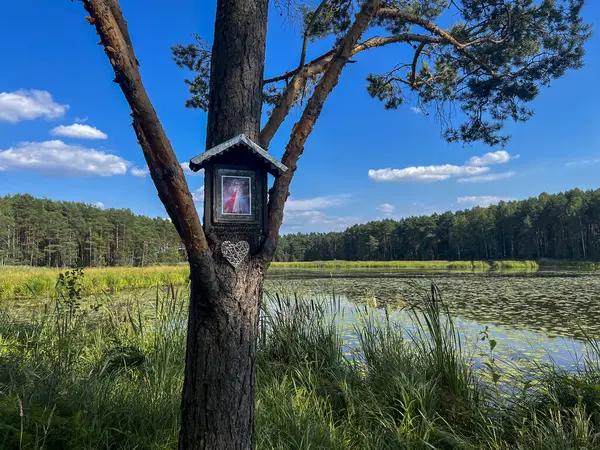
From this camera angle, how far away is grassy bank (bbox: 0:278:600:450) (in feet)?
6.66

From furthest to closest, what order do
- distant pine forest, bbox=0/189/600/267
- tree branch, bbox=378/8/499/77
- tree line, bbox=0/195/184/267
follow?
tree line, bbox=0/195/184/267
distant pine forest, bbox=0/189/600/267
tree branch, bbox=378/8/499/77

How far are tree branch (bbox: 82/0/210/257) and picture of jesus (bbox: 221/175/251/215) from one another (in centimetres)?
22

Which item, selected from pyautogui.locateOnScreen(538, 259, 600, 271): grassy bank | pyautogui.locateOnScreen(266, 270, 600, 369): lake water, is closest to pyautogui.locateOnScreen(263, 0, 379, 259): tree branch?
pyautogui.locateOnScreen(266, 270, 600, 369): lake water

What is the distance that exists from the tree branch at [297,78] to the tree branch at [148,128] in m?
0.67

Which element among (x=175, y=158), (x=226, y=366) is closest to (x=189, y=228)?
(x=175, y=158)

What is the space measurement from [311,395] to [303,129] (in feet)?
6.57

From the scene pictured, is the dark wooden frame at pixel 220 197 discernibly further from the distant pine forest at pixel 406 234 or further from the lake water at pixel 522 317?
the distant pine forest at pixel 406 234

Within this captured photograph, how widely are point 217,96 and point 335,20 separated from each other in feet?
10.0

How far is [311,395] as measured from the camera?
2.82 metres

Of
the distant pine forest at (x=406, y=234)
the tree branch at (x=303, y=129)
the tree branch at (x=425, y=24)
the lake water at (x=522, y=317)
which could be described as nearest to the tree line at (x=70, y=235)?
the distant pine forest at (x=406, y=234)

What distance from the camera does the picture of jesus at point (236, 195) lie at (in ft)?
5.30

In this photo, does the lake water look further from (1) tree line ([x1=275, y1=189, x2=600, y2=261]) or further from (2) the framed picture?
(1) tree line ([x1=275, y1=189, x2=600, y2=261])

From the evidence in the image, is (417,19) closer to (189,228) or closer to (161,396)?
(189,228)

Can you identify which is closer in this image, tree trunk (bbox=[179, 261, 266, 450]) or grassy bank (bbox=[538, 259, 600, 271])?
tree trunk (bbox=[179, 261, 266, 450])
